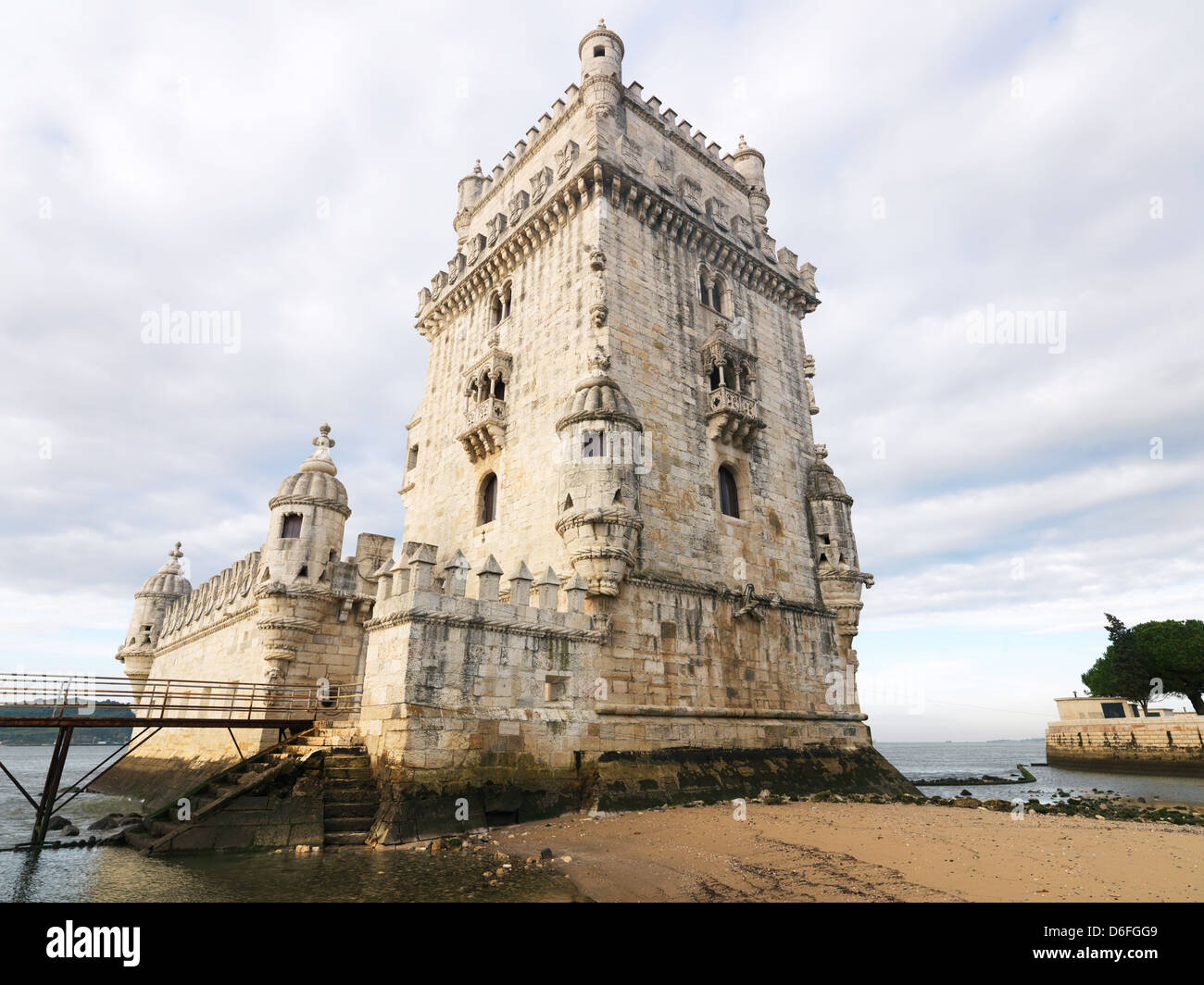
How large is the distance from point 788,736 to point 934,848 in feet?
27.7

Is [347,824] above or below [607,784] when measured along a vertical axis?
below

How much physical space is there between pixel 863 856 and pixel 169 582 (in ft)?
123

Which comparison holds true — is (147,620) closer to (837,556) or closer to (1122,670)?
(837,556)

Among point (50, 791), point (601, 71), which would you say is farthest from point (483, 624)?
point (601, 71)

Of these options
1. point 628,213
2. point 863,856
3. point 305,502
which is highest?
point 628,213

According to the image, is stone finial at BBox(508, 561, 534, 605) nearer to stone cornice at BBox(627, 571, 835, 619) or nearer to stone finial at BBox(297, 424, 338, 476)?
stone cornice at BBox(627, 571, 835, 619)

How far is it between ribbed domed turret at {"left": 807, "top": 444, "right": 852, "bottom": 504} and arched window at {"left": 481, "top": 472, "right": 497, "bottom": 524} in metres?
11.2

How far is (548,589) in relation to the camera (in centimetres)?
1520

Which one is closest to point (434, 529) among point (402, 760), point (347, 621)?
point (347, 621)

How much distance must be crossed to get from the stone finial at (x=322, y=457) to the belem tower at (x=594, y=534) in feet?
0.35

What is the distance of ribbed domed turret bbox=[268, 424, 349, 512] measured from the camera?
21.0m

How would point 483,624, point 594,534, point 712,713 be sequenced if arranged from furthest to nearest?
point 712,713, point 594,534, point 483,624

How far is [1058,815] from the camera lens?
15.0m
